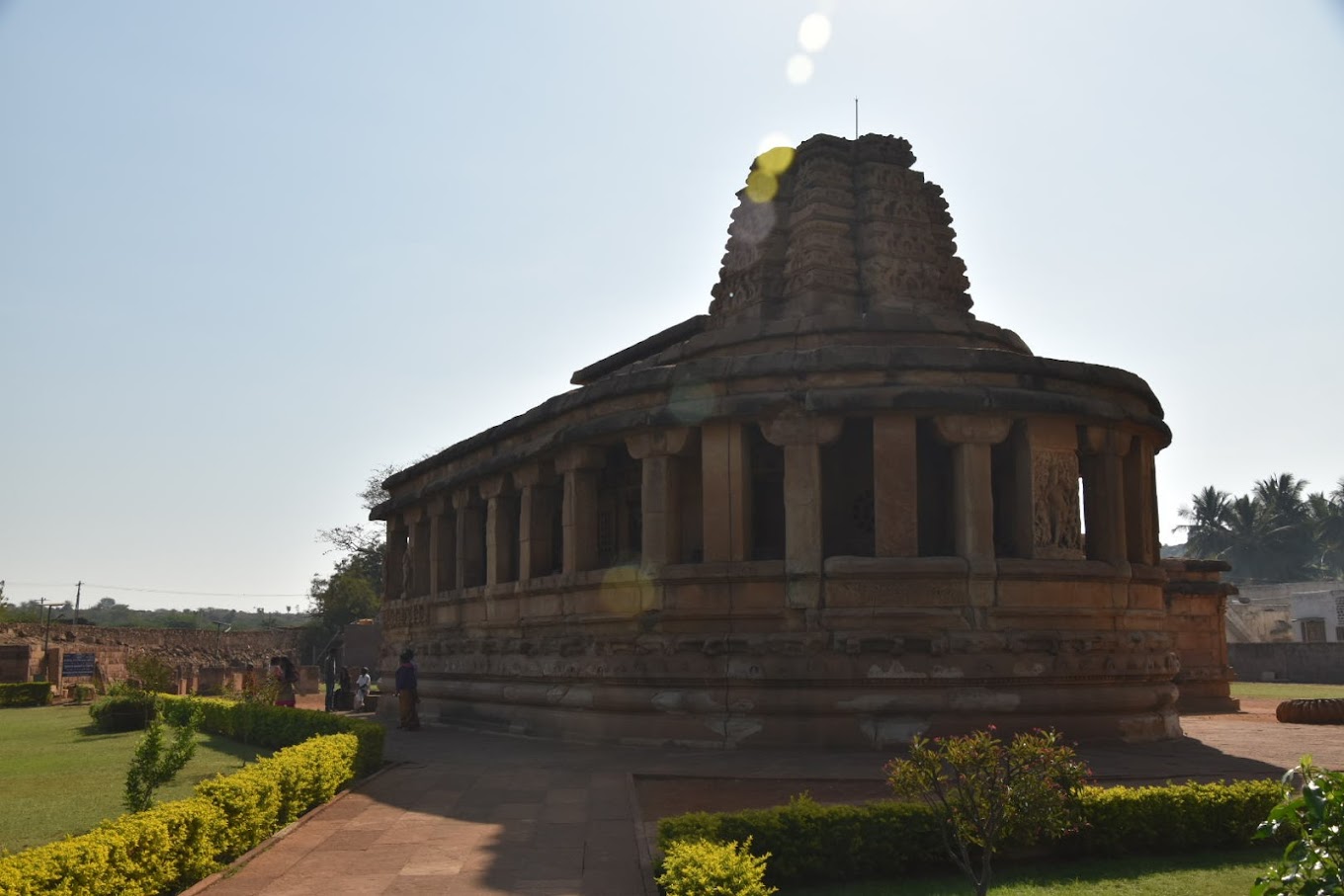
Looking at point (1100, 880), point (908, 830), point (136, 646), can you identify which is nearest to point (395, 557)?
point (908, 830)

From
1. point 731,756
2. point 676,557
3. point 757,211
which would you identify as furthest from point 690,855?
point 757,211

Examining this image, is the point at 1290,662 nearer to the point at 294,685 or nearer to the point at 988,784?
the point at 294,685

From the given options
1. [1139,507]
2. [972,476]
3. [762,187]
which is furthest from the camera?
[762,187]

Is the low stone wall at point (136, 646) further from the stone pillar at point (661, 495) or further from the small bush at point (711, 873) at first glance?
the small bush at point (711, 873)

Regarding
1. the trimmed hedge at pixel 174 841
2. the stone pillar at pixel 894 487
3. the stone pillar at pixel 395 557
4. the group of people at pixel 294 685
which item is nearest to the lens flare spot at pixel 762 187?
the stone pillar at pixel 894 487

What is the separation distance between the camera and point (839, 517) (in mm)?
16516

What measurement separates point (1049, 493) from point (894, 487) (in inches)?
86.4

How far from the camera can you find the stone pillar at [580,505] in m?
17.3

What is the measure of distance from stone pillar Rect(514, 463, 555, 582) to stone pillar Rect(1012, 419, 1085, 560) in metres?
7.73

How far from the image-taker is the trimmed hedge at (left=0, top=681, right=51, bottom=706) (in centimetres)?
3422

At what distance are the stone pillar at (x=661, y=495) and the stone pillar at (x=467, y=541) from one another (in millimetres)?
7371

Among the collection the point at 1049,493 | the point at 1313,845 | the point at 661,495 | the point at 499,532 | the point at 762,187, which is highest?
the point at 762,187

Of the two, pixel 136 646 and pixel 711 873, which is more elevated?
pixel 711 873

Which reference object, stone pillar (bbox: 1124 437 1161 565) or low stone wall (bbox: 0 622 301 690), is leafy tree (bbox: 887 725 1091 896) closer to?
stone pillar (bbox: 1124 437 1161 565)
